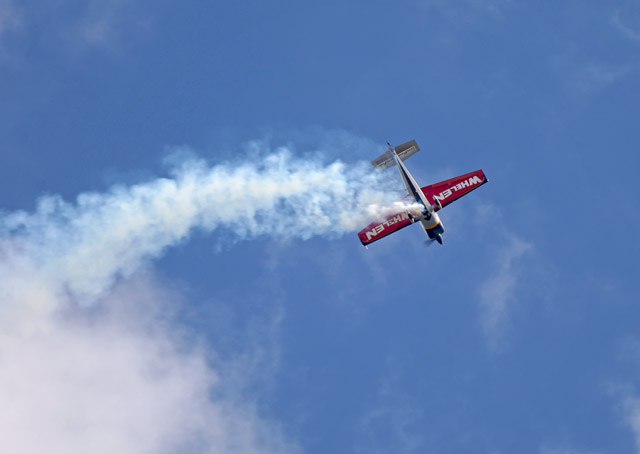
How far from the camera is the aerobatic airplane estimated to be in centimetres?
6047

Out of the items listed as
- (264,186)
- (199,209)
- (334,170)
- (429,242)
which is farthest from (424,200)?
(199,209)

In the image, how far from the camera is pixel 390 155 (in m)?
61.2

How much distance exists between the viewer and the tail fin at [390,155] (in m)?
61.2

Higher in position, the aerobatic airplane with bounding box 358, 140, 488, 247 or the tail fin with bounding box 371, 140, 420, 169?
the tail fin with bounding box 371, 140, 420, 169

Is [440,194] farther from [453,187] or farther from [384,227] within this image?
[384,227]

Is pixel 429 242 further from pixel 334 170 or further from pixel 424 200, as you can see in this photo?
pixel 334 170

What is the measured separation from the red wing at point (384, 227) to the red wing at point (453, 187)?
3.08 metres

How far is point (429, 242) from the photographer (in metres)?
62.0

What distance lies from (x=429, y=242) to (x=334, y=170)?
10008 mm

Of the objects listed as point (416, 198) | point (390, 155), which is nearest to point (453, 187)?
point (416, 198)

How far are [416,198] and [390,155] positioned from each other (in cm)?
415

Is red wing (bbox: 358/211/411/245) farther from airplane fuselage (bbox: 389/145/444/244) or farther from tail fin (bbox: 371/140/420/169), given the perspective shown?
tail fin (bbox: 371/140/420/169)

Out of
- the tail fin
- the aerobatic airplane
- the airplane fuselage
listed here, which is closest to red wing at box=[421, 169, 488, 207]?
the aerobatic airplane

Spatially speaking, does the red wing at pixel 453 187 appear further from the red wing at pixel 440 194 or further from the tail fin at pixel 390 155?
the tail fin at pixel 390 155
